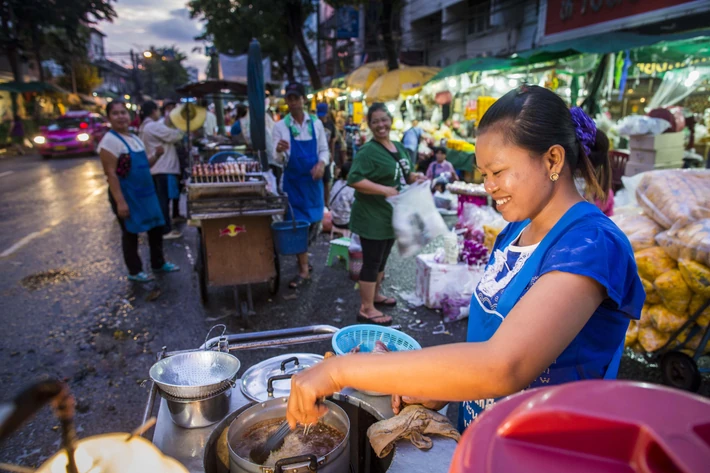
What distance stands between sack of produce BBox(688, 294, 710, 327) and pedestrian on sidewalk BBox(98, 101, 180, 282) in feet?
18.3

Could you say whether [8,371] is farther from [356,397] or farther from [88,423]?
[356,397]

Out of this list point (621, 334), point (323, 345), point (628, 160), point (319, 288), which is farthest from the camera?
point (628, 160)

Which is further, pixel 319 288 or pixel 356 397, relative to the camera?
pixel 319 288

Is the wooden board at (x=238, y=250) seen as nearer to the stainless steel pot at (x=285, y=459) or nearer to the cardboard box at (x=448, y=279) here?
the cardboard box at (x=448, y=279)

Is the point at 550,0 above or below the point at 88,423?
above

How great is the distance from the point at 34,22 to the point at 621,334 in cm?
3366

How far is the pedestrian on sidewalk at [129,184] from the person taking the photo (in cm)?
497

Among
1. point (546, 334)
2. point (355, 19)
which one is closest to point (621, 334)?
point (546, 334)

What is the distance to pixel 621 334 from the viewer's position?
4.19 ft

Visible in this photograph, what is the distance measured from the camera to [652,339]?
3689 millimetres

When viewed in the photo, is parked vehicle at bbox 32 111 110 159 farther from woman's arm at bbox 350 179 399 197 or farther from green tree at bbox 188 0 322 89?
woman's arm at bbox 350 179 399 197

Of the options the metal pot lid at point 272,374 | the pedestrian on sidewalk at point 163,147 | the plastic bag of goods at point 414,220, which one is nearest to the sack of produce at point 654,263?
the plastic bag of goods at point 414,220

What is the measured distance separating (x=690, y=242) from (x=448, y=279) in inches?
85.8

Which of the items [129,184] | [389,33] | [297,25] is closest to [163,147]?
[129,184]
